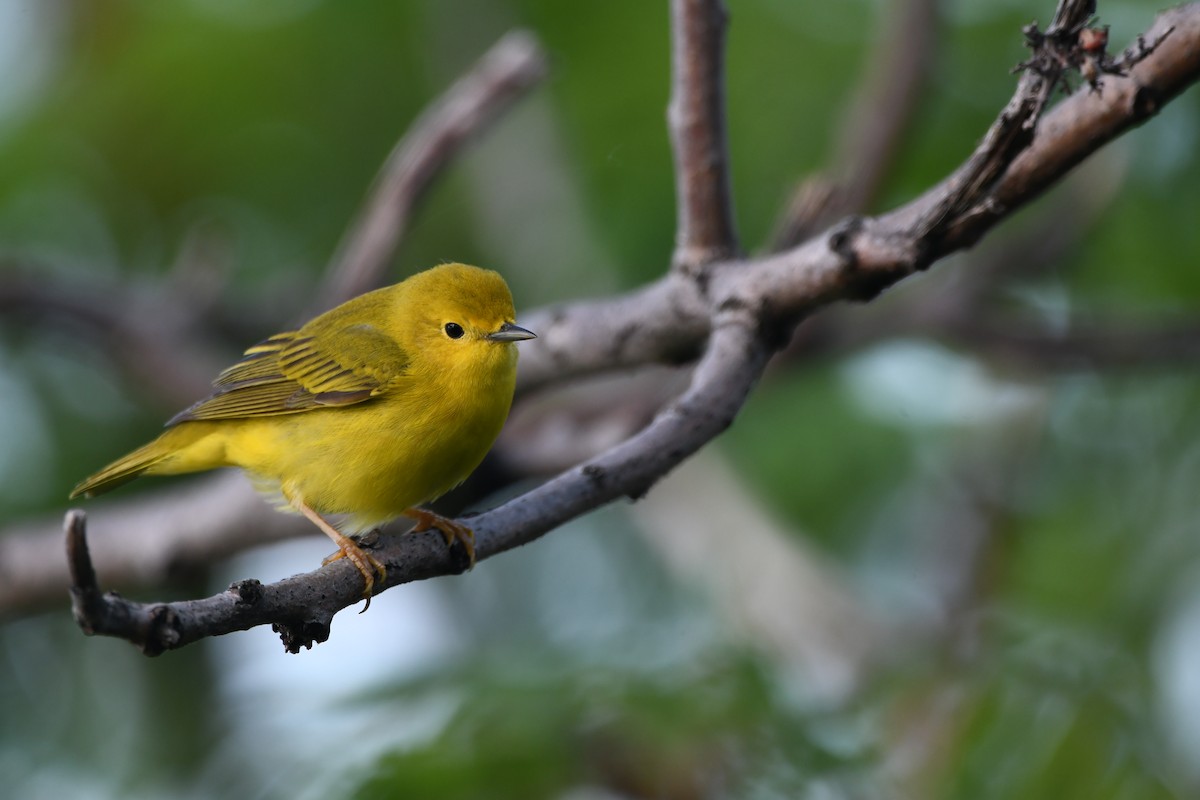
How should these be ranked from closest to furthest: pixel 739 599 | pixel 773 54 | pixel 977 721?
pixel 977 721 < pixel 739 599 < pixel 773 54

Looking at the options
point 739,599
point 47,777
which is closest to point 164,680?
point 47,777

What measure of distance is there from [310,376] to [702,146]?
5.44 feet

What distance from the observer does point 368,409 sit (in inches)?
159

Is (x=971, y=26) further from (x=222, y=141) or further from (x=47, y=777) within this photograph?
(x=47, y=777)

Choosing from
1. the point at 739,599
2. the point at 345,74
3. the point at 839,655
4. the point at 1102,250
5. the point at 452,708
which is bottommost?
the point at 452,708

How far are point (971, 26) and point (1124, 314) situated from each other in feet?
6.24

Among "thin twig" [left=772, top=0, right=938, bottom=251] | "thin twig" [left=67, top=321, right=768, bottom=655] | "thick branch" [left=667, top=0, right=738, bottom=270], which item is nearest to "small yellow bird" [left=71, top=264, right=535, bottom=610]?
"thin twig" [left=67, top=321, right=768, bottom=655]

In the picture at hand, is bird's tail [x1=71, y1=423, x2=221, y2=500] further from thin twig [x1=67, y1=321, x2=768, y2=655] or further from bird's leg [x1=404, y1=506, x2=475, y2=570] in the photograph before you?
bird's leg [x1=404, y1=506, x2=475, y2=570]

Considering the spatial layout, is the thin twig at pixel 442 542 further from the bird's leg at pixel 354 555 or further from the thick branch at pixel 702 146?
the thick branch at pixel 702 146

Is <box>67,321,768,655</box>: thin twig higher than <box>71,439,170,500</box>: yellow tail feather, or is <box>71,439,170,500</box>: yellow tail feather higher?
<box>71,439,170,500</box>: yellow tail feather

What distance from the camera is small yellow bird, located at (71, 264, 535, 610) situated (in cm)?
386

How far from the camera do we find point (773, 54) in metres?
7.32

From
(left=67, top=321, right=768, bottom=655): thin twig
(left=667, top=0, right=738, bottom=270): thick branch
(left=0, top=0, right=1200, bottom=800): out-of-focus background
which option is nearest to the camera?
(left=67, top=321, right=768, bottom=655): thin twig

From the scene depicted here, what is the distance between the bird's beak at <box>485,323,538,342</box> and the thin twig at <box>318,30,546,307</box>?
1.34 m
